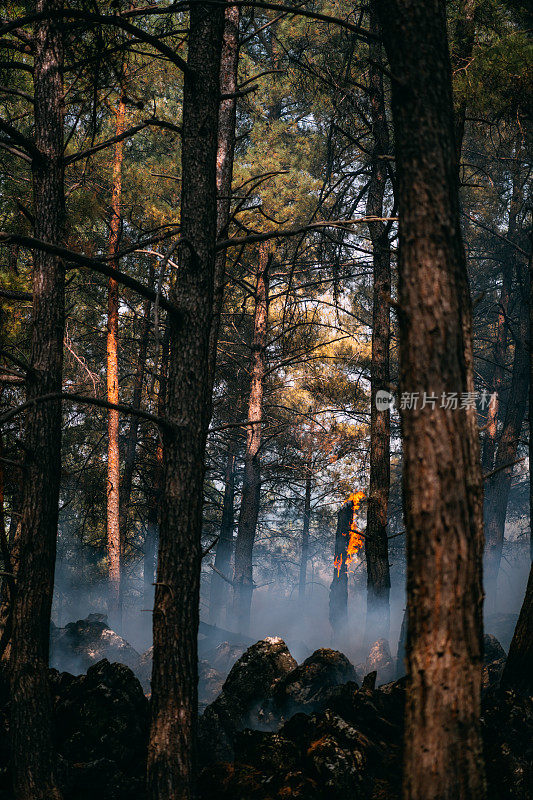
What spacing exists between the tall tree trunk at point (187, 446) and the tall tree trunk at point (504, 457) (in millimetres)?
13903

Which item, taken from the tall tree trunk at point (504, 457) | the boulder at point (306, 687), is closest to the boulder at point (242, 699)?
the boulder at point (306, 687)

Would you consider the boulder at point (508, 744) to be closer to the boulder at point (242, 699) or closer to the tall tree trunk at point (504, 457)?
the boulder at point (242, 699)

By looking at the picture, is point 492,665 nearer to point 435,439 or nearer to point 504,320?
point 435,439

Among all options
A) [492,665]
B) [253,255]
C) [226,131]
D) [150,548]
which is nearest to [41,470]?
[226,131]

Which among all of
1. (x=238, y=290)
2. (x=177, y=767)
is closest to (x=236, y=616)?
(x=238, y=290)

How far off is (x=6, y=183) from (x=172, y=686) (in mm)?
10857

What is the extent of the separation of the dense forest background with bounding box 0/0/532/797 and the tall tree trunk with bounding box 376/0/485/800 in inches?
9.6

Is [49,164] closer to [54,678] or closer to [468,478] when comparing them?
[468,478]

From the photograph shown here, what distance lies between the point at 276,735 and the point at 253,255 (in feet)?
44.9

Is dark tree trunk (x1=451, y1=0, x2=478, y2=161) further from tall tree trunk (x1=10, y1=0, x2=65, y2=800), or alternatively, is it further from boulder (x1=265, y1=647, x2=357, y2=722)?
boulder (x1=265, y1=647, x2=357, y2=722)

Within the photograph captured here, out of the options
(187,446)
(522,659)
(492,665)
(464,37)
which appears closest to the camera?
(187,446)

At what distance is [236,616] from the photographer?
62.4 ft

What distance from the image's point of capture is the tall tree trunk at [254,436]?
50.1 ft

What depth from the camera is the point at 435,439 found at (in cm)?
294
